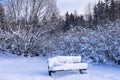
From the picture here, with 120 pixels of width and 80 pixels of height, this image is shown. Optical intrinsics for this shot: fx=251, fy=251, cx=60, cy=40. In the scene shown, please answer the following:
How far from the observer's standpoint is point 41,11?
2278 cm

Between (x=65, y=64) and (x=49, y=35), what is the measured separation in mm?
10495

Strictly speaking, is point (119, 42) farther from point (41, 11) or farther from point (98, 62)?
point (41, 11)

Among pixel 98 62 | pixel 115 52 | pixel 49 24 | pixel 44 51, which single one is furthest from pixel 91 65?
pixel 49 24

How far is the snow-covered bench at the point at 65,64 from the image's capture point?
10.3 meters

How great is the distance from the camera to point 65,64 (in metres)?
10.5

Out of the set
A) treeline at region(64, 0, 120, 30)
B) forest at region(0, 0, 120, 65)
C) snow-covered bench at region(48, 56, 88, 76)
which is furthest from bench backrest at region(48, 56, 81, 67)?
treeline at region(64, 0, 120, 30)

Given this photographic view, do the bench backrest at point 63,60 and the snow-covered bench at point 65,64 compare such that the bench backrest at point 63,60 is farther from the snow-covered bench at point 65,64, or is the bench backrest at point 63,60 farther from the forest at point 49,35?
the forest at point 49,35

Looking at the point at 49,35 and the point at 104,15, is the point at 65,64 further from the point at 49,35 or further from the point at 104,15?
the point at 104,15

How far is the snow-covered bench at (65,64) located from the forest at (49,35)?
7.88ft

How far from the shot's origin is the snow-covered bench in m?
10.3

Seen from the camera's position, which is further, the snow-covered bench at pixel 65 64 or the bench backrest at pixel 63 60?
the bench backrest at pixel 63 60

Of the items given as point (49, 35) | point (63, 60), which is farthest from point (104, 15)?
point (63, 60)

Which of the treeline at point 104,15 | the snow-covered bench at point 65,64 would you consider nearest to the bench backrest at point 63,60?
the snow-covered bench at point 65,64

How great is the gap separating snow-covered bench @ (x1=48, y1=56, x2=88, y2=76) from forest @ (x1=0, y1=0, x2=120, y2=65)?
7.88ft
